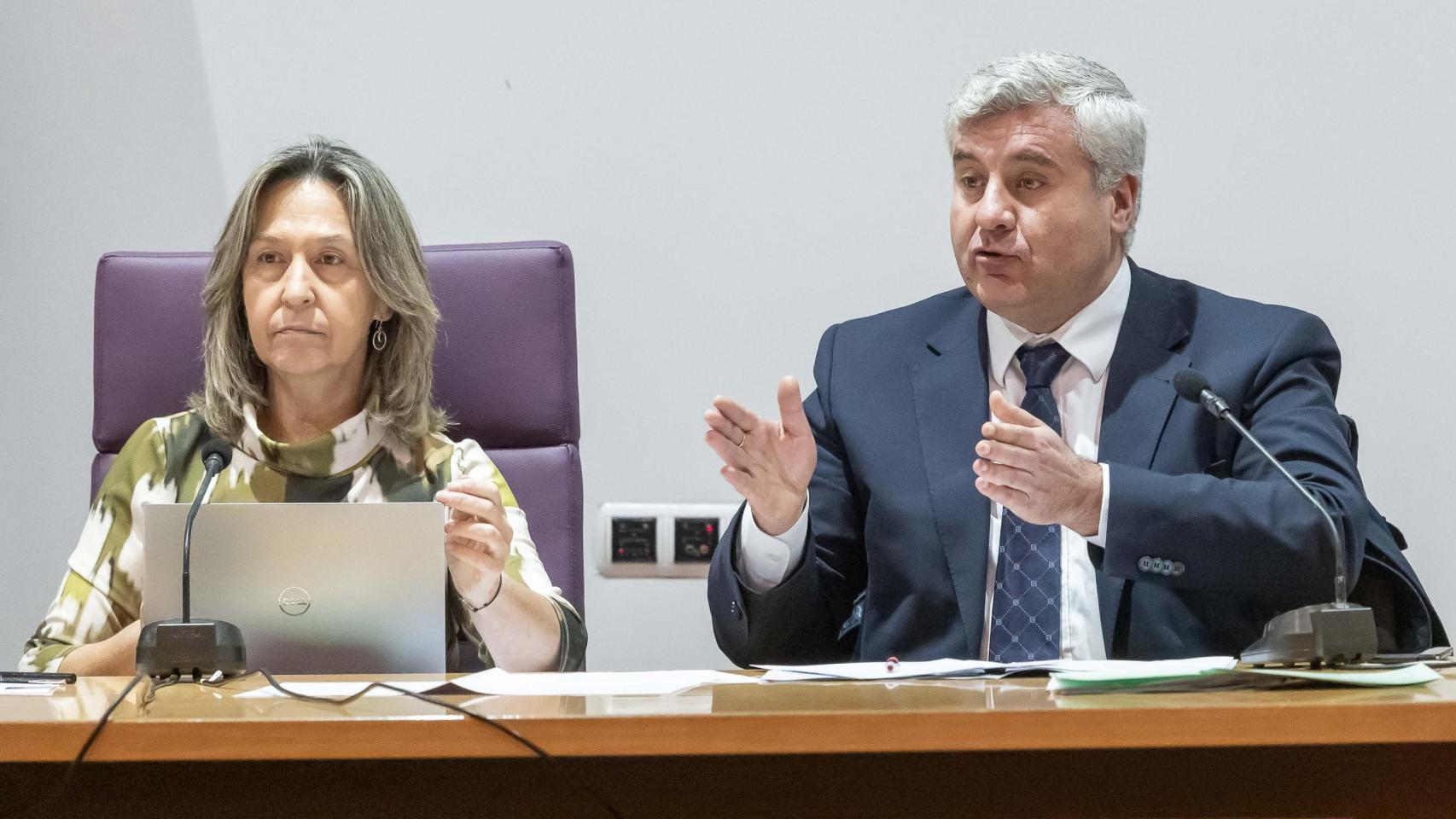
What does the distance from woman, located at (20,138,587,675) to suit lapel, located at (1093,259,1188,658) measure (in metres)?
0.62

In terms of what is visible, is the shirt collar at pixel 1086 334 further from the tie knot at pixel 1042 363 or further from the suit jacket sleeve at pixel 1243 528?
the suit jacket sleeve at pixel 1243 528

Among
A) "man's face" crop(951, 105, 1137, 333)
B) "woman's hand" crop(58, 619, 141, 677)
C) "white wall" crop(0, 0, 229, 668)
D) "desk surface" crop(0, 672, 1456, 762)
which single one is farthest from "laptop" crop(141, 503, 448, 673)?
"white wall" crop(0, 0, 229, 668)

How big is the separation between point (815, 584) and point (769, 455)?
0.60ft

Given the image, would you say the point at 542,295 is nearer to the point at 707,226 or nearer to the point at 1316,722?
the point at 707,226

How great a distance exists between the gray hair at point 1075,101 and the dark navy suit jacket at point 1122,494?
165 millimetres

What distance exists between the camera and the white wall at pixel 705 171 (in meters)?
2.32

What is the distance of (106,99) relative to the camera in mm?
2424

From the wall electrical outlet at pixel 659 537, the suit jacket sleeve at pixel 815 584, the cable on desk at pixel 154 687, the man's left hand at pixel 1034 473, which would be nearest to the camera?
the cable on desk at pixel 154 687

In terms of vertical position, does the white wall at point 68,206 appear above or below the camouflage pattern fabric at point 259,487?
above

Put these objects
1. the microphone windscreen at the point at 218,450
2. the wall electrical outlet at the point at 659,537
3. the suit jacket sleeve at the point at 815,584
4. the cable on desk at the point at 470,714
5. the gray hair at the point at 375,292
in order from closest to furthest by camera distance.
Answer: the cable on desk at the point at 470,714, the microphone windscreen at the point at 218,450, the suit jacket sleeve at the point at 815,584, the gray hair at the point at 375,292, the wall electrical outlet at the point at 659,537

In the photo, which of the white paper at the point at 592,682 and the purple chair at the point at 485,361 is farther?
the purple chair at the point at 485,361

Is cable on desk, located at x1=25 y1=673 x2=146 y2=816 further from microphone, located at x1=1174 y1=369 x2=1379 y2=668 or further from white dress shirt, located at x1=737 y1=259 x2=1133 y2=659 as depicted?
microphone, located at x1=1174 y1=369 x2=1379 y2=668

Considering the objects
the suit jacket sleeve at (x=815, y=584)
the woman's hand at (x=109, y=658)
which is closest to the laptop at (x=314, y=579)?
the woman's hand at (x=109, y=658)

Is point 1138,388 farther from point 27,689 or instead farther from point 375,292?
point 27,689
